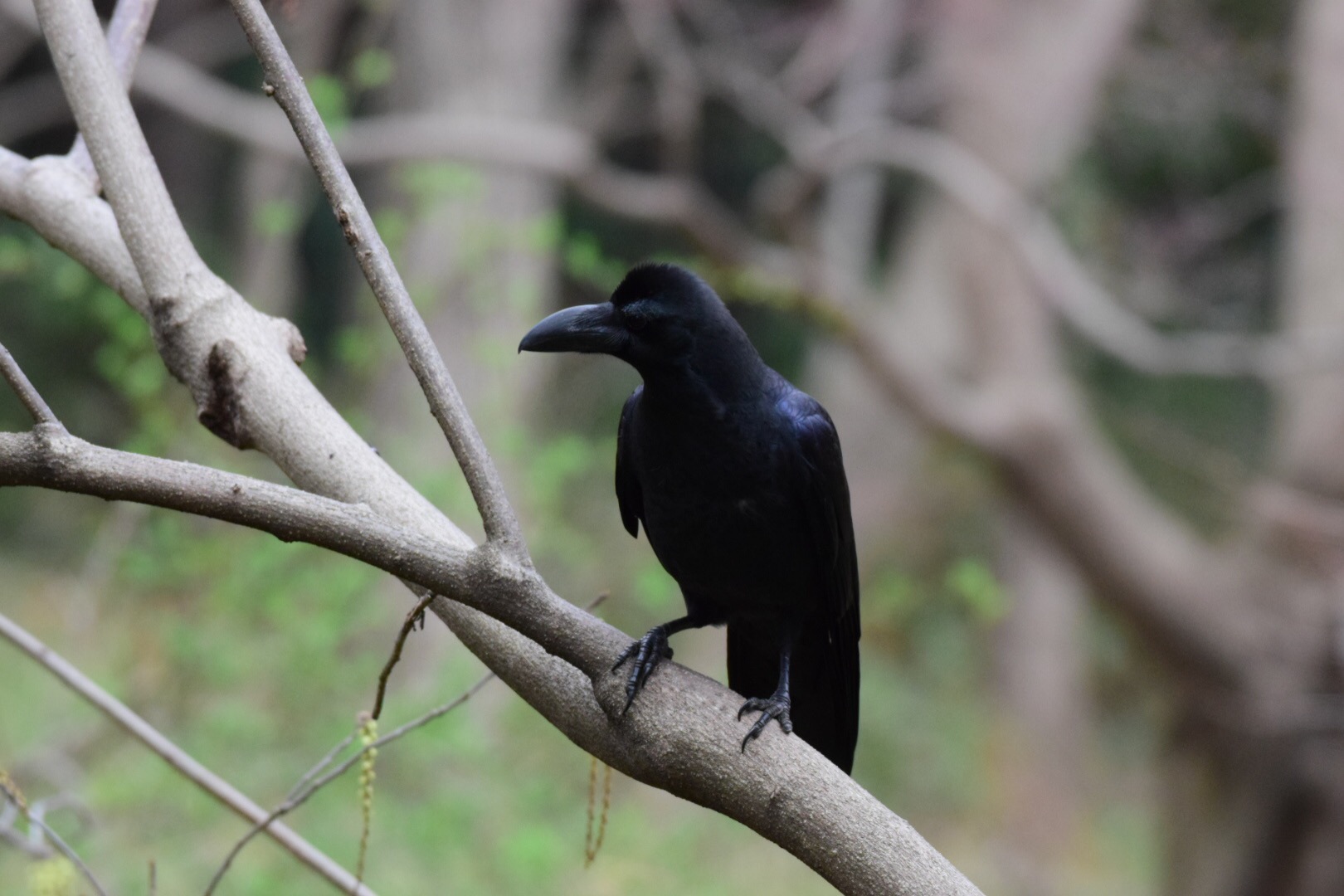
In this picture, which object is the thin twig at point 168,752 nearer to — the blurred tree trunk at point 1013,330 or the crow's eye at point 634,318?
the crow's eye at point 634,318

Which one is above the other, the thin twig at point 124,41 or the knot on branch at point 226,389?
the thin twig at point 124,41

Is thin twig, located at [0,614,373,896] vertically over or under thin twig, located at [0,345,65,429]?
under

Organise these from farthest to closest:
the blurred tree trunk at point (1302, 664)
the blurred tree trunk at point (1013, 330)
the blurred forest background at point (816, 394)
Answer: the blurred tree trunk at point (1013, 330), the blurred tree trunk at point (1302, 664), the blurred forest background at point (816, 394)

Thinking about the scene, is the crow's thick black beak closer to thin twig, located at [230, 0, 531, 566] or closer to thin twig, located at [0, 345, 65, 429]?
thin twig, located at [230, 0, 531, 566]

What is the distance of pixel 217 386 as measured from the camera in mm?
1841

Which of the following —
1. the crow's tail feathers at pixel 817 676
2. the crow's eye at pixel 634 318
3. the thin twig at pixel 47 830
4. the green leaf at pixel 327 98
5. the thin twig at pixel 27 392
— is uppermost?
the green leaf at pixel 327 98

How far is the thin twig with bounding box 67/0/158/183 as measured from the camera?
2.23 m

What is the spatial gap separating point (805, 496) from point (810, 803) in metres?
0.84

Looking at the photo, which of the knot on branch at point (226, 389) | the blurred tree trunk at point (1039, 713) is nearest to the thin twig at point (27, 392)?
the knot on branch at point (226, 389)

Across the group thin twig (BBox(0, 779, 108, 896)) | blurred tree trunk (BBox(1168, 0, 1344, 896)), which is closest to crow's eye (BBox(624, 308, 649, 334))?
thin twig (BBox(0, 779, 108, 896))

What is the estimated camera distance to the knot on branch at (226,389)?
1827 millimetres

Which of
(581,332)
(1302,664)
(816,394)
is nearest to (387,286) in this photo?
(581,332)

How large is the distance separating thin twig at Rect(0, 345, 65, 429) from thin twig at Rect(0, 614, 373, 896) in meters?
0.73

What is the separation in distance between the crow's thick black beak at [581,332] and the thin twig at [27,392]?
792 millimetres
